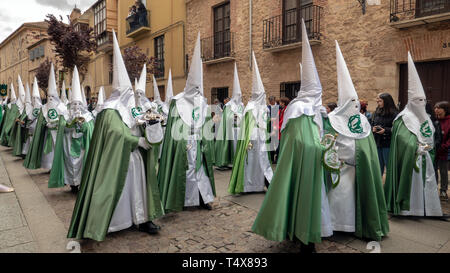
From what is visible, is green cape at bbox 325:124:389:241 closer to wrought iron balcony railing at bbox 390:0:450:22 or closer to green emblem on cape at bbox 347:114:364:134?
green emblem on cape at bbox 347:114:364:134

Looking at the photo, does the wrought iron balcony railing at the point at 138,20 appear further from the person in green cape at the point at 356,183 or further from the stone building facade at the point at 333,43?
the person in green cape at the point at 356,183

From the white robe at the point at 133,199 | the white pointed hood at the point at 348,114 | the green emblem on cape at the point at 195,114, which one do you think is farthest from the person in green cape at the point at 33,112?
the white pointed hood at the point at 348,114

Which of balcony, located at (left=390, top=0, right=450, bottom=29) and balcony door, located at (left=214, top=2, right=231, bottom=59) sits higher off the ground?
balcony door, located at (left=214, top=2, right=231, bottom=59)

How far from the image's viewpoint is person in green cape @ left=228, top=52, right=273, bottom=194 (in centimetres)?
536

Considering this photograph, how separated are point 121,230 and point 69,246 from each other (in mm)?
626

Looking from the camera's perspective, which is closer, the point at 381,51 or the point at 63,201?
the point at 63,201

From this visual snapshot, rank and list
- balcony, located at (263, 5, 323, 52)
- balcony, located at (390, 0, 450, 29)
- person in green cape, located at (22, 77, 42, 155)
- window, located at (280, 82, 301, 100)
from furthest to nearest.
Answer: window, located at (280, 82, 301, 100) → balcony, located at (263, 5, 323, 52) → person in green cape, located at (22, 77, 42, 155) → balcony, located at (390, 0, 450, 29)

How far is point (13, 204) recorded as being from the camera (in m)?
4.86

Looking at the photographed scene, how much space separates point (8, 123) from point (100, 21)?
1417 centimetres

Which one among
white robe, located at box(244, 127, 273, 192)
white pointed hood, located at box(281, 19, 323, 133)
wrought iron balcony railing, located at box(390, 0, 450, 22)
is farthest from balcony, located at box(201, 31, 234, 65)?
white pointed hood, located at box(281, 19, 323, 133)

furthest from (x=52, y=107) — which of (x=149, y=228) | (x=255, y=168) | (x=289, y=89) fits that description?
(x=289, y=89)

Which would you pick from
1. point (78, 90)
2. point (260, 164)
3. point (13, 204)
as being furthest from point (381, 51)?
point (13, 204)

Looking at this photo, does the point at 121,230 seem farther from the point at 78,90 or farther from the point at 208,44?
the point at 208,44

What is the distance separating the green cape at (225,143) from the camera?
763 centimetres
